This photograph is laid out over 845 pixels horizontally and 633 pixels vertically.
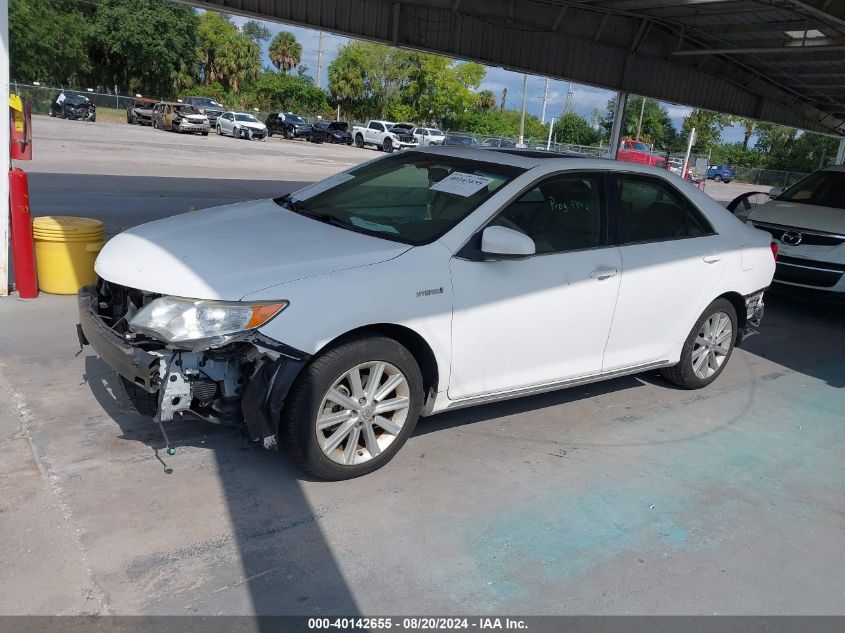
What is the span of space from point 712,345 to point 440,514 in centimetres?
304

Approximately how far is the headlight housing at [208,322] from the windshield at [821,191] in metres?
8.32

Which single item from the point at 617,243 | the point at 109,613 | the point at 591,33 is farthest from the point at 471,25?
the point at 109,613

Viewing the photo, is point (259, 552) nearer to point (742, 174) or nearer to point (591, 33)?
point (591, 33)

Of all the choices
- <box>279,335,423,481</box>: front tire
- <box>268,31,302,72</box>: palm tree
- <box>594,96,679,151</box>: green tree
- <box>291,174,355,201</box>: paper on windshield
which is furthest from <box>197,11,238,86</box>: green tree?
<box>279,335,423,481</box>: front tire

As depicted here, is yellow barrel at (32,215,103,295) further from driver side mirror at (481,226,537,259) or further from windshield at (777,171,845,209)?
windshield at (777,171,845,209)

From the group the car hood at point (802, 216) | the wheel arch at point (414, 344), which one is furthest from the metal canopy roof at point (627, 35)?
the wheel arch at point (414, 344)

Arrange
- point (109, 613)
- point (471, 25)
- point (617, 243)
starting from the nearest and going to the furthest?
1. point (109, 613)
2. point (617, 243)
3. point (471, 25)

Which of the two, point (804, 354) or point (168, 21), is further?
point (168, 21)

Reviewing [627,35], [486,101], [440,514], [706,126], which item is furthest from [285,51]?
[440,514]

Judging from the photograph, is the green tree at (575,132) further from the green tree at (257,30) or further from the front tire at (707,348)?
the front tire at (707,348)

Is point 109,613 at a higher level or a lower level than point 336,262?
lower

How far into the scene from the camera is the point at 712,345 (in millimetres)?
5691

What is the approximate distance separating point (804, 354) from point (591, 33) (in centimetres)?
936

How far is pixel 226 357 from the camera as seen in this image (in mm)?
3543
